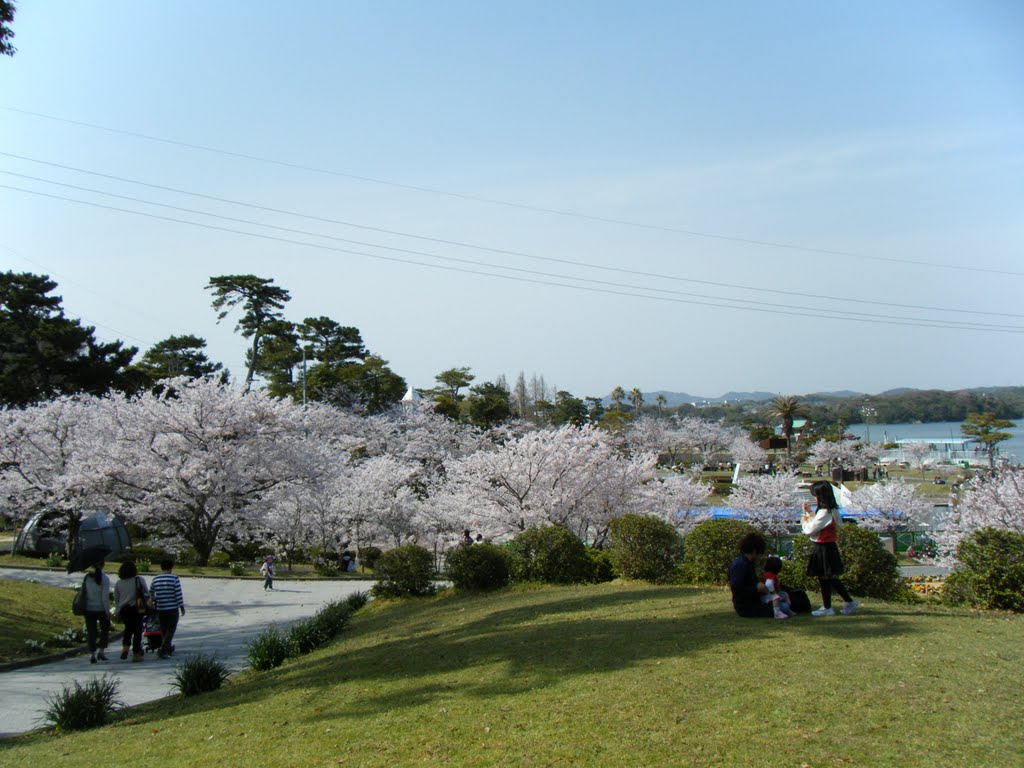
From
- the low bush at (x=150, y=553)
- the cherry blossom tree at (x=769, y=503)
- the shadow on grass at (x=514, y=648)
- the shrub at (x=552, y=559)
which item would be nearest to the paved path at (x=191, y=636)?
the shadow on grass at (x=514, y=648)

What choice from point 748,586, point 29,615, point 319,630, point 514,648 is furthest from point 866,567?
point 29,615

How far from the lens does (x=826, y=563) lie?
29.2ft

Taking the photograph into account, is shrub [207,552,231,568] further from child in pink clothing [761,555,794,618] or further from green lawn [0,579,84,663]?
child in pink clothing [761,555,794,618]

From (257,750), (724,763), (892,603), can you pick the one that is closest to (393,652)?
(257,750)

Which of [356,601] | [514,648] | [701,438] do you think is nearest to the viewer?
[514,648]

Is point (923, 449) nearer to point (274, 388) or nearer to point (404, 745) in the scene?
point (274, 388)

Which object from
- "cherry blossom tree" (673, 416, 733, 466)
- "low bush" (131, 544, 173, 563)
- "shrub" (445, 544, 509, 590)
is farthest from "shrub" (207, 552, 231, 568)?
"cherry blossom tree" (673, 416, 733, 466)

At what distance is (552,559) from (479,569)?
147 cm

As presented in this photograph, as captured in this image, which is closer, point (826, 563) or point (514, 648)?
point (514, 648)

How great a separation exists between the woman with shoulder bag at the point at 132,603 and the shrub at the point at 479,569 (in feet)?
18.5

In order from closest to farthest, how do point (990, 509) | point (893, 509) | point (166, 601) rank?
1. point (166, 601)
2. point (990, 509)
3. point (893, 509)

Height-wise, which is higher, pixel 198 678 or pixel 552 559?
pixel 552 559

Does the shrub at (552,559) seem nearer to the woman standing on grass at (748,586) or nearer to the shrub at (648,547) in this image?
the shrub at (648,547)

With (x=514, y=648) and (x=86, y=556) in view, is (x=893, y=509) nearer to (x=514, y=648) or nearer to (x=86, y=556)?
(x=86, y=556)
